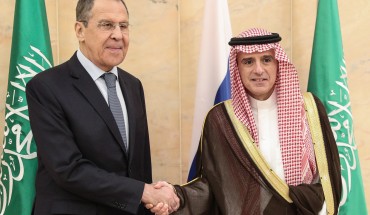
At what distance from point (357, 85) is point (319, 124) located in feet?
4.51

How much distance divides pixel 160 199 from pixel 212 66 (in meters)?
1.23

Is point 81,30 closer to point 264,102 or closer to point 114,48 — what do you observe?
point 114,48

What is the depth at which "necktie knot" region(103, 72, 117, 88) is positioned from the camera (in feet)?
8.32

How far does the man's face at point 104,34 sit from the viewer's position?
250 cm

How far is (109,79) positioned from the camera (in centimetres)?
255

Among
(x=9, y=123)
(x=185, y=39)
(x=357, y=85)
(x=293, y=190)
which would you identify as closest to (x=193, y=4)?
(x=185, y=39)

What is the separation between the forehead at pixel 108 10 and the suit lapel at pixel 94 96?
29 cm

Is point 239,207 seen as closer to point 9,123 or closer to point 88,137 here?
point 88,137

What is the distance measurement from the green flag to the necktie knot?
1449 millimetres

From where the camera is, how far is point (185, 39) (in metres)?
3.95

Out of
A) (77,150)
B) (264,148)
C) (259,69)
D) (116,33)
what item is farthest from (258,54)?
(77,150)

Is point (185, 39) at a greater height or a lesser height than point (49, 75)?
greater

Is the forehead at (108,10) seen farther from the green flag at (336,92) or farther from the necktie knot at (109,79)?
the green flag at (336,92)

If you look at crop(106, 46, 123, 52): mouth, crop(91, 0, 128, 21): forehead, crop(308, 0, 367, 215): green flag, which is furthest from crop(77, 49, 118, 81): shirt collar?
crop(308, 0, 367, 215): green flag
